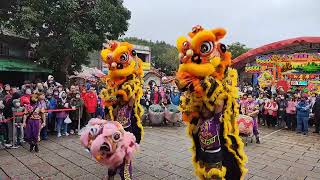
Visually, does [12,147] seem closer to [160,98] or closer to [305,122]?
[160,98]

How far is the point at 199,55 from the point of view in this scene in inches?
130

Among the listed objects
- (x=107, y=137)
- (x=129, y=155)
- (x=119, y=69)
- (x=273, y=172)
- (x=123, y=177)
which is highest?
(x=119, y=69)

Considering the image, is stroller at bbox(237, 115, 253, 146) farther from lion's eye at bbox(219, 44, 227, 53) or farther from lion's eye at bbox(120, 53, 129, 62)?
lion's eye at bbox(219, 44, 227, 53)

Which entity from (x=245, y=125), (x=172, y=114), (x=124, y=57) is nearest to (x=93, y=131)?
(x=124, y=57)

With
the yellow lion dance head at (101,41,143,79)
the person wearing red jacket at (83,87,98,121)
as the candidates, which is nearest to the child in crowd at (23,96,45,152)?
the person wearing red jacket at (83,87,98,121)

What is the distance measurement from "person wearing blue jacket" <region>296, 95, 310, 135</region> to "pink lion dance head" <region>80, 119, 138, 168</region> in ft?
29.7

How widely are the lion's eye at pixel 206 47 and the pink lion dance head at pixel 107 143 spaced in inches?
51.5

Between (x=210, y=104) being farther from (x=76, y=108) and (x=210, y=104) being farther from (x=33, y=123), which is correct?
(x=76, y=108)

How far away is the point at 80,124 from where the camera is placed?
9.55 meters

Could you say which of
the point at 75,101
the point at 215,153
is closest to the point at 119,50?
the point at 215,153

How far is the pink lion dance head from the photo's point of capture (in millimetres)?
3170

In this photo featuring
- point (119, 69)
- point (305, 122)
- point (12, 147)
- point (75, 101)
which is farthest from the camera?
point (305, 122)

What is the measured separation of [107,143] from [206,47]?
5.00 feet

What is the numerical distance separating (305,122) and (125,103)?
8.30 meters
